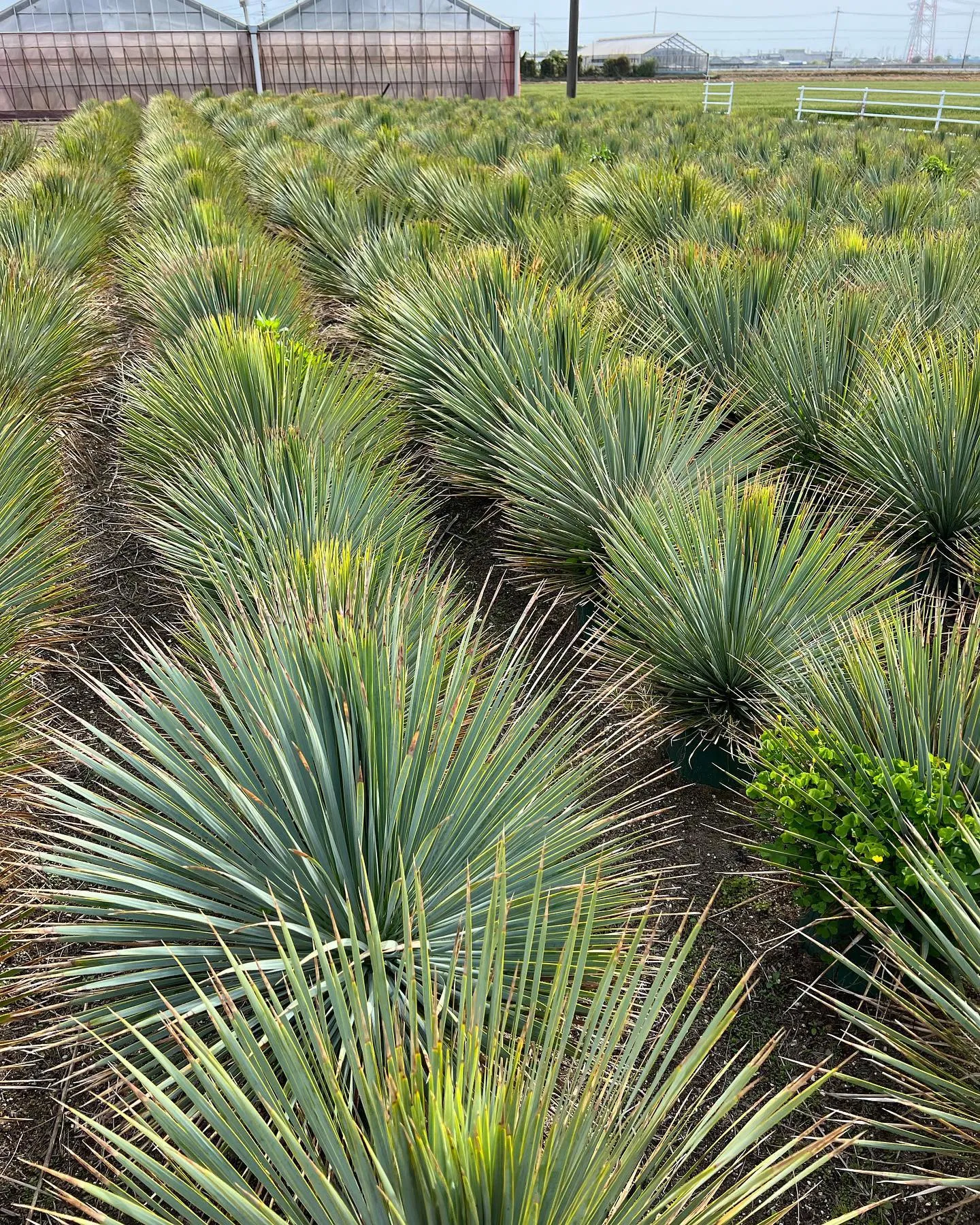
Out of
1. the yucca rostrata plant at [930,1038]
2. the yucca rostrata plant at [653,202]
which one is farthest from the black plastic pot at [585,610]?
the yucca rostrata plant at [653,202]

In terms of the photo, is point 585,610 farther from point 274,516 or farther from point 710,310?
point 710,310

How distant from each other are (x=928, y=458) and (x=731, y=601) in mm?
1370

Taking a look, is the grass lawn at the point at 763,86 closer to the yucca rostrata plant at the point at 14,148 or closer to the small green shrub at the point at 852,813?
the yucca rostrata plant at the point at 14,148

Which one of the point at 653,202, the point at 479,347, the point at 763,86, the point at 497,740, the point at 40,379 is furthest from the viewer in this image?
the point at 763,86

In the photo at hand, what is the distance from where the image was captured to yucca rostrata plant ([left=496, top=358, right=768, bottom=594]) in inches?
150

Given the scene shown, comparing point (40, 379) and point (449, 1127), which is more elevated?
point (449, 1127)

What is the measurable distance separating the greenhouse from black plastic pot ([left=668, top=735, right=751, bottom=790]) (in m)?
35.1

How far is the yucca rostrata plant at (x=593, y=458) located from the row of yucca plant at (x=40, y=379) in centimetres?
183

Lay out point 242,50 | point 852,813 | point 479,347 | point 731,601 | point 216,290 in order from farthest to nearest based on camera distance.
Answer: point 242,50, point 216,290, point 479,347, point 731,601, point 852,813

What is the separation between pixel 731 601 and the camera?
3.01 metres

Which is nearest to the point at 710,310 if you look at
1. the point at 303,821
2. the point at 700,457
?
the point at 700,457

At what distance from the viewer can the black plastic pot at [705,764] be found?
3.04m

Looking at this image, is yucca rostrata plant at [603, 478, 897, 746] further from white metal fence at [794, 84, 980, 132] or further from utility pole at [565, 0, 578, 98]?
utility pole at [565, 0, 578, 98]

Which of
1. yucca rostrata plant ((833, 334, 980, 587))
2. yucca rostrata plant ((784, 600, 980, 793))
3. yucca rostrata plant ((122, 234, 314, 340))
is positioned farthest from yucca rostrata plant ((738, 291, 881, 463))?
yucca rostrata plant ((122, 234, 314, 340))
